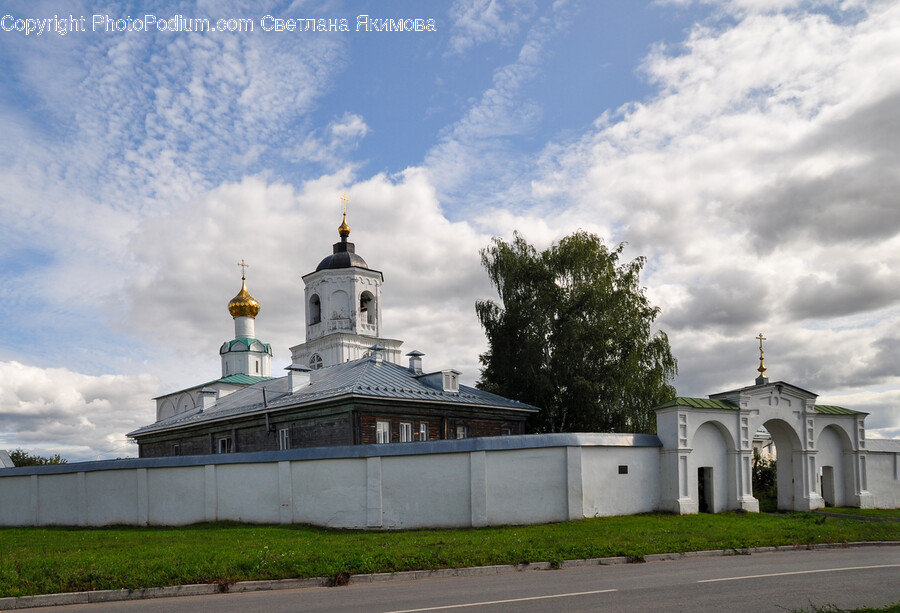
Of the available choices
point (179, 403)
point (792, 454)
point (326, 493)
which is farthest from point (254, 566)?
point (179, 403)

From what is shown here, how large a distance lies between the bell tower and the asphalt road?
116 feet

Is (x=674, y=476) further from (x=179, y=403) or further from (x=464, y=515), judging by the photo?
(x=179, y=403)

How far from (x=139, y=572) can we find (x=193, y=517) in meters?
12.3

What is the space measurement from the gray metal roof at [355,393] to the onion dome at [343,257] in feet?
45.4

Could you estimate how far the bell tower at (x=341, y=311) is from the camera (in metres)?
48.8

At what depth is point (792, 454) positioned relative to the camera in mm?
28500

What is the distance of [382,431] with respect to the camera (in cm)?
2894

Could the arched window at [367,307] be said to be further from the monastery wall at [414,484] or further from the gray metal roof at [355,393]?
the monastery wall at [414,484]

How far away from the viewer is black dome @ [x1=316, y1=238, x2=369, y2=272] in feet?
164

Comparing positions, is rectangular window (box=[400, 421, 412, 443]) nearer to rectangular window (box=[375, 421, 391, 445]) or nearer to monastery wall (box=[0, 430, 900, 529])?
rectangular window (box=[375, 421, 391, 445])

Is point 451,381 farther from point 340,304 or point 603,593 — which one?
point 603,593

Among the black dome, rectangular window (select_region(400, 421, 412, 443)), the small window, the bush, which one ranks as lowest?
the bush

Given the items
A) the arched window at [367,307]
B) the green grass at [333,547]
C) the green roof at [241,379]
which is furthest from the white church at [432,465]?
the green roof at [241,379]

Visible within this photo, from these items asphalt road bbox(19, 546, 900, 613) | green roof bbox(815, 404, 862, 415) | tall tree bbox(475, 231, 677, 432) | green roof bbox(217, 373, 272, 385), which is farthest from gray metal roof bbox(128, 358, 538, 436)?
green roof bbox(217, 373, 272, 385)
